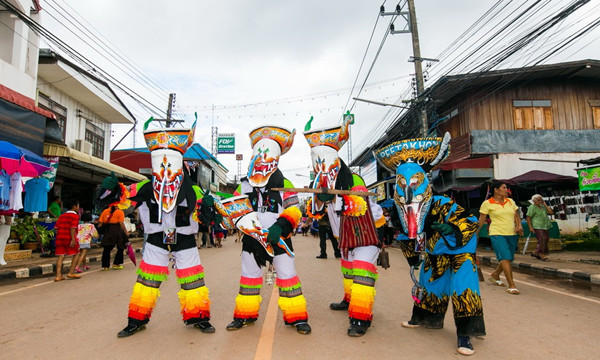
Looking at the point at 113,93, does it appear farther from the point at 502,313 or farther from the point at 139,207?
the point at 502,313

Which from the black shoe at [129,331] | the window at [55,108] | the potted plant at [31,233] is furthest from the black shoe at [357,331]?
the window at [55,108]

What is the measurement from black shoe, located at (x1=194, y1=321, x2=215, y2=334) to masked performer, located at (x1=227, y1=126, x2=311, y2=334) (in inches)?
7.1

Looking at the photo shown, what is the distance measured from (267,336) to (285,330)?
0.27m

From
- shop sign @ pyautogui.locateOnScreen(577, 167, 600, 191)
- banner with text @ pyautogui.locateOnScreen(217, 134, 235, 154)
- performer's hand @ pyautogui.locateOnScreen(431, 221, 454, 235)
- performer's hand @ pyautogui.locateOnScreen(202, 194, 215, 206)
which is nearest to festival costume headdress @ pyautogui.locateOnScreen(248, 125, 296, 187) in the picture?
performer's hand @ pyautogui.locateOnScreen(202, 194, 215, 206)

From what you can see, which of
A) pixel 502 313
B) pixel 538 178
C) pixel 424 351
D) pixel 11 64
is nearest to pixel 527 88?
pixel 538 178

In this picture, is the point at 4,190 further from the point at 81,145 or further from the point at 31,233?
the point at 81,145

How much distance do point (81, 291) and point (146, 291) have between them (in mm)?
3417

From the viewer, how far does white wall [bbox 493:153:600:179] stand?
16188 mm

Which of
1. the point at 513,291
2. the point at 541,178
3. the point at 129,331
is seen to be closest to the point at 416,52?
the point at 541,178

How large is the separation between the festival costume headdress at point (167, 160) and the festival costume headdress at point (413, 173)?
218 centimetres

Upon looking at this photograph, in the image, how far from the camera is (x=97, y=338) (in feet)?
11.7

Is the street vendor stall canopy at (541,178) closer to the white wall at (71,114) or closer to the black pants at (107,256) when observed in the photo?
the black pants at (107,256)

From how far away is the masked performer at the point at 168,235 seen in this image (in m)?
3.62

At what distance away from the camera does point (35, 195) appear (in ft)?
31.2
